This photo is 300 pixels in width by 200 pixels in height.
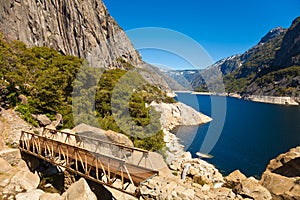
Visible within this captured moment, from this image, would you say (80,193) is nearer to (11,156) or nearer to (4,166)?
(4,166)

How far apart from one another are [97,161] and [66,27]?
5616cm

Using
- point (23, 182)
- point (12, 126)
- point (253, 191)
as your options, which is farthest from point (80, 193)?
point (12, 126)

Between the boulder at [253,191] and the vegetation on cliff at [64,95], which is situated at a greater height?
the vegetation on cliff at [64,95]

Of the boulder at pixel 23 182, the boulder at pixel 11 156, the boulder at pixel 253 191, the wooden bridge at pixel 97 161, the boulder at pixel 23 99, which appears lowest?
the boulder at pixel 23 182

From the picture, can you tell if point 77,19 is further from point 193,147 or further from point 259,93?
point 259,93

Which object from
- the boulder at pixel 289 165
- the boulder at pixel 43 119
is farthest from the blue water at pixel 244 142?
the boulder at pixel 43 119

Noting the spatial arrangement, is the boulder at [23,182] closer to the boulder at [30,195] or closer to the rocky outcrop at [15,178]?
the rocky outcrop at [15,178]

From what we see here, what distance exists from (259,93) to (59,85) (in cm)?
11631

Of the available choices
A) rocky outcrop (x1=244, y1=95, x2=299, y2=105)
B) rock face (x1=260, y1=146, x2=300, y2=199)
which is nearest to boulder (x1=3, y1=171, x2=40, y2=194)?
rock face (x1=260, y1=146, x2=300, y2=199)

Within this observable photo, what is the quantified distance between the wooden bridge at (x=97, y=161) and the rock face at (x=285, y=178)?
4.41 meters

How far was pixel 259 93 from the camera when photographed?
113875mm

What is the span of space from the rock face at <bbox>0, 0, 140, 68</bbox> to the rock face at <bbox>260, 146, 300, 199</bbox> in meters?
40.0

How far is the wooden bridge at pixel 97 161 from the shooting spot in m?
8.70

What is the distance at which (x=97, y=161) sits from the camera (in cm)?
977
